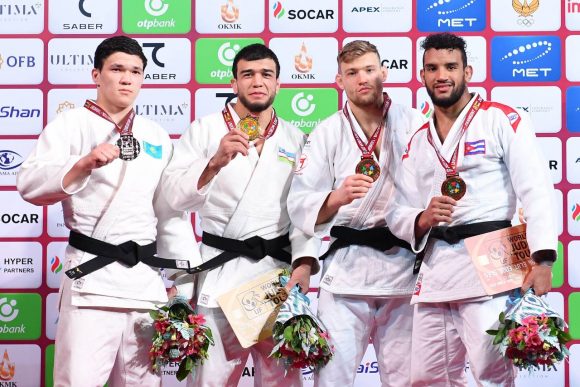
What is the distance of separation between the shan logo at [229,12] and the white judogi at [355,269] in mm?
1329

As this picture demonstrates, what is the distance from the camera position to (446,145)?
355cm

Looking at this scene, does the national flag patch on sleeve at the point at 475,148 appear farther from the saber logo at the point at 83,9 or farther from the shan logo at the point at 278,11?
the saber logo at the point at 83,9

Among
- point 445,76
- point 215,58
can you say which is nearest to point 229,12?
point 215,58

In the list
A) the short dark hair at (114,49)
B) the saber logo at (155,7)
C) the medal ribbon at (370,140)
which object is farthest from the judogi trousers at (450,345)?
the saber logo at (155,7)

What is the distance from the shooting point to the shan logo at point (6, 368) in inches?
195

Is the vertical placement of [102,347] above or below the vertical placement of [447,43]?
below

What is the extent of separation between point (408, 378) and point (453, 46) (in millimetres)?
1501

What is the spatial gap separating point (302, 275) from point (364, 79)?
948 mm

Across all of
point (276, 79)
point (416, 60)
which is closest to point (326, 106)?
point (416, 60)

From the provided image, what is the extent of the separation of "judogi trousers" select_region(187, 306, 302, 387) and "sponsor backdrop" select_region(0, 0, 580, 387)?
1134 millimetres

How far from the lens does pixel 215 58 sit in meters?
4.90

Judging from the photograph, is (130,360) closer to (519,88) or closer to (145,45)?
(145,45)

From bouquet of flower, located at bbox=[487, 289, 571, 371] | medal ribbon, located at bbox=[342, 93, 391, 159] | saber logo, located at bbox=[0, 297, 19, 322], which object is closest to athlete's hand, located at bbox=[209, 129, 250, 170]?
medal ribbon, located at bbox=[342, 93, 391, 159]

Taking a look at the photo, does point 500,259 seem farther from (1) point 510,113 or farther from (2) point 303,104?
(2) point 303,104
